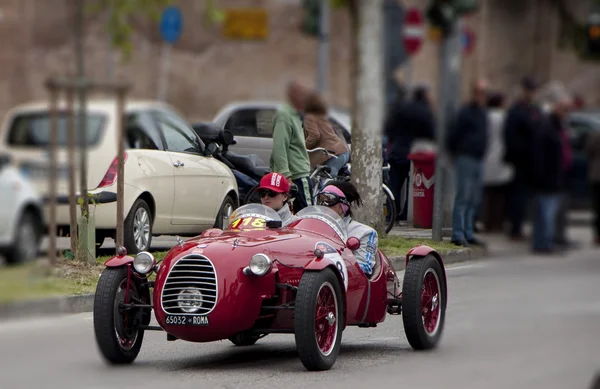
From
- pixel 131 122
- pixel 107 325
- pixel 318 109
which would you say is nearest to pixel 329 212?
pixel 107 325

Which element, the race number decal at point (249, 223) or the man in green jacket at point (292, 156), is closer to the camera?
the man in green jacket at point (292, 156)

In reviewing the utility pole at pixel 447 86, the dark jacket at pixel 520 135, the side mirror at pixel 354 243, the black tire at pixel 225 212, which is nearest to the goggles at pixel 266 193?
the black tire at pixel 225 212

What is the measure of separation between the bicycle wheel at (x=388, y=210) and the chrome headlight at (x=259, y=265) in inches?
25.4

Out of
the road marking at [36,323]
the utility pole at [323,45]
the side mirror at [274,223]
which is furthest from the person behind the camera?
the side mirror at [274,223]

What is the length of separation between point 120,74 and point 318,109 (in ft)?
5.29

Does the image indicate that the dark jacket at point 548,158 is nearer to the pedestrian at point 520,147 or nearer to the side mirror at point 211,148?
the pedestrian at point 520,147

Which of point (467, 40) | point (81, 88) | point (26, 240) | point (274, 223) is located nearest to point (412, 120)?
point (467, 40)

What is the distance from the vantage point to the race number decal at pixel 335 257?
578 cm

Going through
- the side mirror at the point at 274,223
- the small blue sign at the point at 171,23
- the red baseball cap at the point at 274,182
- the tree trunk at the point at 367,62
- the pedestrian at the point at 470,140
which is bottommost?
the side mirror at the point at 274,223

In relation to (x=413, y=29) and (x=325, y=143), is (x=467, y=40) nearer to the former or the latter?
(x=413, y=29)

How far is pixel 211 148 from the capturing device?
18.6 feet

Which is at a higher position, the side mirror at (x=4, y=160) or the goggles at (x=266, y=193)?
the side mirror at (x=4, y=160)

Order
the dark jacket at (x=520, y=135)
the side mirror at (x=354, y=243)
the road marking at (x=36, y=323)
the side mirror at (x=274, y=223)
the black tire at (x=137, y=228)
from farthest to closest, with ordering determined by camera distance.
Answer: the side mirror at (x=274, y=223) < the side mirror at (x=354, y=243) < the black tire at (x=137, y=228) < the road marking at (x=36, y=323) < the dark jacket at (x=520, y=135)

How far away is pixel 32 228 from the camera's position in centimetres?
151
